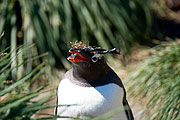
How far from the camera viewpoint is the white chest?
195 centimetres

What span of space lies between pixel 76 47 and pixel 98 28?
2401mm

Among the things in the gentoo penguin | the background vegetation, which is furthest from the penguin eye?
the background vegetation

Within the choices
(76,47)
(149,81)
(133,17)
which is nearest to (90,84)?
(76,47)

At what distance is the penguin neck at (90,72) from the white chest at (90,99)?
54 mm

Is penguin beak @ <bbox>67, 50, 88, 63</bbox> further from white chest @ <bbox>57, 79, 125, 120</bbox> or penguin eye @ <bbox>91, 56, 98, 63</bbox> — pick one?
white chest @ <bbox>57, 79, 125, 120</bbox>

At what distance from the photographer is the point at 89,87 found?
2.03 m

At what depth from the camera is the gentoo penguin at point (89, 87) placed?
6.40 ft

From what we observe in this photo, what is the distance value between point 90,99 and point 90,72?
0.18 metres

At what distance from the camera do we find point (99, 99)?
6.44 feet

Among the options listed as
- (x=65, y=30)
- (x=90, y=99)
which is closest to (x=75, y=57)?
(x=90, y=99)

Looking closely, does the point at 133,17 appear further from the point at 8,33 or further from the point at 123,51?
the point at 8,33

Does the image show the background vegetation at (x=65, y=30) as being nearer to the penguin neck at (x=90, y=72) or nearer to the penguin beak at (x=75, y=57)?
the penguin neck at (x=90, y=72)

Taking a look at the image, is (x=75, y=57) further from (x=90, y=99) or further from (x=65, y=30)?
(x=65, y=30)

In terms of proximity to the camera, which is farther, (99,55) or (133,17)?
(133,17)
